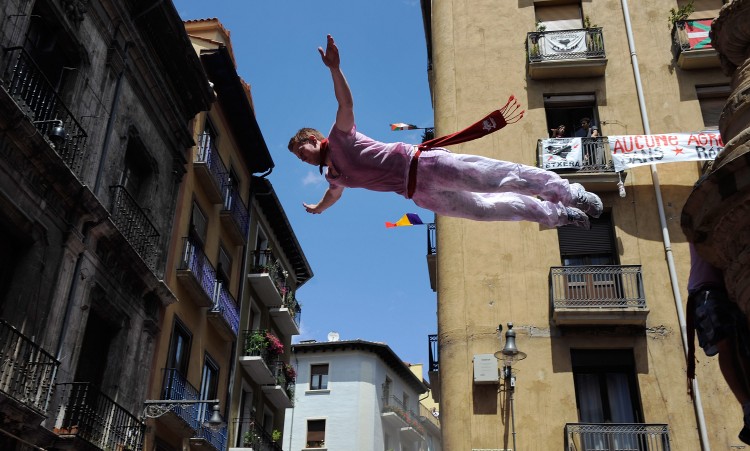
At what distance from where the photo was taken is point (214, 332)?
20.1 m

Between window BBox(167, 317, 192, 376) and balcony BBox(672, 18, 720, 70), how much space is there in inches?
500

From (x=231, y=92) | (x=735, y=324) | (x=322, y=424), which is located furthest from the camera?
(x=322, y=424)

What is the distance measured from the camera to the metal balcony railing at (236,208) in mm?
21703

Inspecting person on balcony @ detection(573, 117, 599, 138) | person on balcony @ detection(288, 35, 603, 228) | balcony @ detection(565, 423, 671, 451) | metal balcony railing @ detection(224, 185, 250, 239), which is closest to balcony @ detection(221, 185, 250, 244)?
metal balcony railing @ detection(224, 185, 250, 239)

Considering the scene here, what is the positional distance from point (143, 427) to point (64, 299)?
3182 mm

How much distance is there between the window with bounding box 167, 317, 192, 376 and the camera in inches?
685

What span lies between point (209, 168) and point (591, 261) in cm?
914

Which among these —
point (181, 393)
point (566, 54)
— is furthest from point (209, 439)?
point (566, 54)

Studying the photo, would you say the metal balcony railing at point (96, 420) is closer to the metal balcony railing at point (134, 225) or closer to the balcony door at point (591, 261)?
the metal balcony railing at point (134, 225)

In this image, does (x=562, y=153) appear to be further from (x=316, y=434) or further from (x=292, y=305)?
(x=316, y=434)

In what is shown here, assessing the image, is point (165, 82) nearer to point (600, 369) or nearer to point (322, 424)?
point (600, 369)

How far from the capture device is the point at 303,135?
23.7 ft

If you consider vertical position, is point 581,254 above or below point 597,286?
above

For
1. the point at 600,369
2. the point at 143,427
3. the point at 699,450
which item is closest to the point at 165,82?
the point at 143,427
